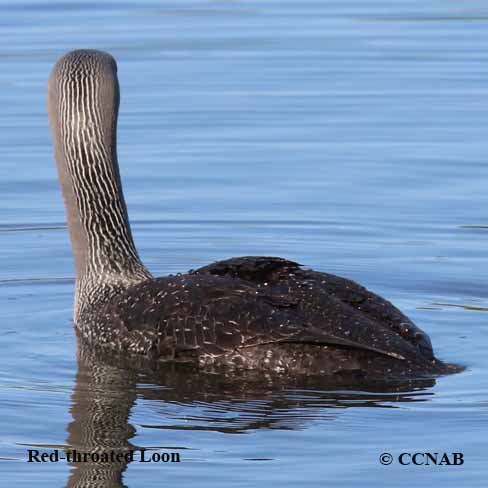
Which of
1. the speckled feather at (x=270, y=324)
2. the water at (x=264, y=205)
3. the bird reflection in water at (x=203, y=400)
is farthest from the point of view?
the speckled feather at (x=270, y=324)

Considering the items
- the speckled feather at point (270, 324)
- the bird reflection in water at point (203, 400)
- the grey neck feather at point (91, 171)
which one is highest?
the grey neck feather at point (91, 171)

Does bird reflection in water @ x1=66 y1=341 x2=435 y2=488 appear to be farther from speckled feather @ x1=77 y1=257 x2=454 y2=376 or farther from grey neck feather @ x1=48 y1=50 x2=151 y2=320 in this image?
grey neck feather @ x1=48 y1=50 x2=151 y2=320

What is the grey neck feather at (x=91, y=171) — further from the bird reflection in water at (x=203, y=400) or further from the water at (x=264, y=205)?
the bird reflection in water at (x=203, y=400)

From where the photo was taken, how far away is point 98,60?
11.0 meters

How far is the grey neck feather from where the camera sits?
11.0m

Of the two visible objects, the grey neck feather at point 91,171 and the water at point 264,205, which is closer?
the water at point 264,205

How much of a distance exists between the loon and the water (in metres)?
0.18

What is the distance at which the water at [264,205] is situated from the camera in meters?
8.68

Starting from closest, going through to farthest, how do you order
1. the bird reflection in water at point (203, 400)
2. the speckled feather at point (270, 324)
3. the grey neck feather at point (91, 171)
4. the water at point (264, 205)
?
the water at point (264, 205)
the bird reflection in water at point (203, 400)
the speckled feather at point (270, 324)
the grey neck feather at point (91, 171)

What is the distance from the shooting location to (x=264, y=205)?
13984 millimetres

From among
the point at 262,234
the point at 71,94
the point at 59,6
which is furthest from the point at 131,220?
the point at 59,6

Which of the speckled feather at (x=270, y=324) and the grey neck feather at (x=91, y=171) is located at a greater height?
the grey neck feather at (x=91, y=171)

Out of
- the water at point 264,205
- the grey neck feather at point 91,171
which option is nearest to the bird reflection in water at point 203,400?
the water at point 264,205

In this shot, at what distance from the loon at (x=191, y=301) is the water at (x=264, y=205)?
0.58 ft
